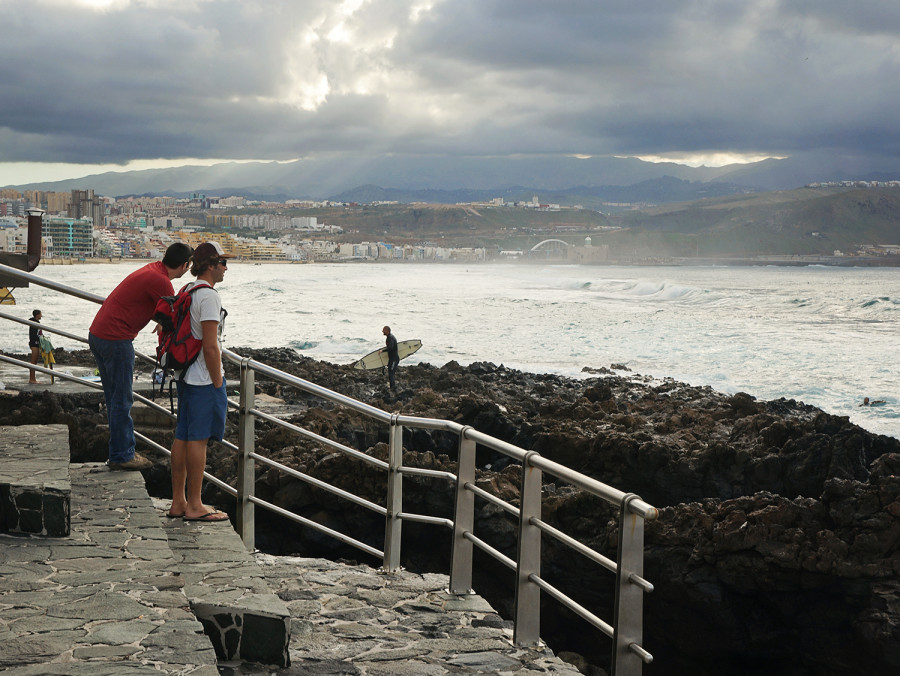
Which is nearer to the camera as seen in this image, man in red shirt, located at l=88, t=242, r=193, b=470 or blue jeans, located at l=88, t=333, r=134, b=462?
man in red shirt, located at l=88, t=242, r=193, b=470

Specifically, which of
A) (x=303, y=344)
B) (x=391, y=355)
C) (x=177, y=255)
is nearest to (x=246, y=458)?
(x=177, y=255)

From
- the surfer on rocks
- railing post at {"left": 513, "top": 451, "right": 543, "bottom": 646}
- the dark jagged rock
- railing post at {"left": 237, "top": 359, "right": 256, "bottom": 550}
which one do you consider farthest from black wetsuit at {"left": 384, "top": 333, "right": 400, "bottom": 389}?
railing post at {"left": 513, "top": 451, "right": 543, "bottom": 646}

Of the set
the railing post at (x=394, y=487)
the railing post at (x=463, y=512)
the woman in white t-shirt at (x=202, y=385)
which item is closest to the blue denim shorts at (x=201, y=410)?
the woman in white t-shirt at (x=202, y=385)

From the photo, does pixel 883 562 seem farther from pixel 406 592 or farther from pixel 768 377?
pixel 768 377

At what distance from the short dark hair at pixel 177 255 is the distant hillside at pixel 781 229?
528 feet

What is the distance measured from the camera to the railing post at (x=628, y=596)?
3066mm

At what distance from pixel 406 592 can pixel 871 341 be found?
3941 cm

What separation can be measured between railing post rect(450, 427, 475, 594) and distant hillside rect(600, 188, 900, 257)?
16153 cm

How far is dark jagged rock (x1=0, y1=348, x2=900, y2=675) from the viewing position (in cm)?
729

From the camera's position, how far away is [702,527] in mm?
7867

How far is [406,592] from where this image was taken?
470 cm

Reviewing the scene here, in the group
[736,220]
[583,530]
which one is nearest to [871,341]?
[583,530]

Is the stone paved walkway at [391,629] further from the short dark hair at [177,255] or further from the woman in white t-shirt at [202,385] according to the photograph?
the short dark hair at [177,255]

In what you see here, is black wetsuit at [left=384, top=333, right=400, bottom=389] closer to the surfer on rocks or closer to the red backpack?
the surfer on rocks
